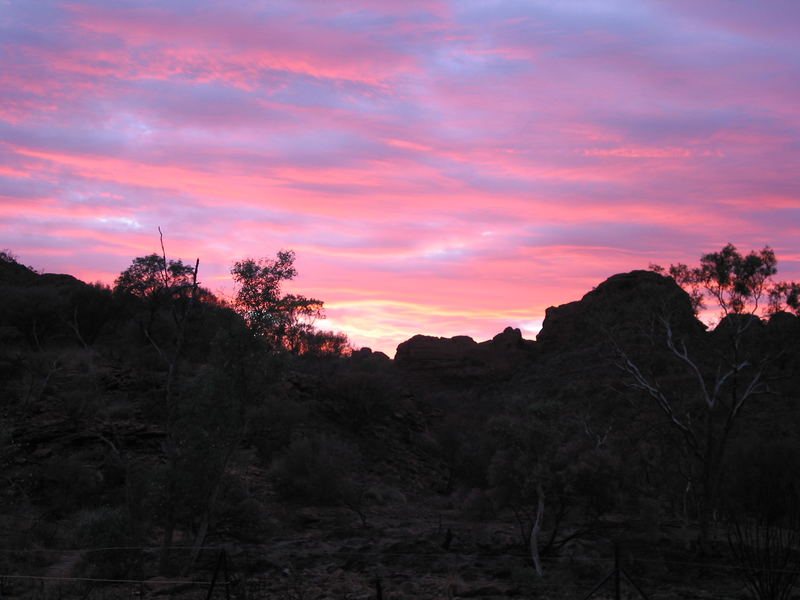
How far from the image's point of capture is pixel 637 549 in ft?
84.9

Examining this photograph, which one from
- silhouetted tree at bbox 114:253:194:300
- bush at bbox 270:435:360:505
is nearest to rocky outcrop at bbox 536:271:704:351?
bush at bbox 270:435:360:505

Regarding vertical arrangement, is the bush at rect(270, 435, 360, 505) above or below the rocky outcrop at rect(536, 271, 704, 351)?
below

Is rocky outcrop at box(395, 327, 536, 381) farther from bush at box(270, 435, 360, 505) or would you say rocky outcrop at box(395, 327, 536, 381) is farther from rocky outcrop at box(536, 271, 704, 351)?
bush at box(270, 435, 360, 505)

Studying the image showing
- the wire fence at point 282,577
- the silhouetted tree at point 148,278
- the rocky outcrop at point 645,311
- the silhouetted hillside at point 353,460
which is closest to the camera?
the wire fence at point 282,577

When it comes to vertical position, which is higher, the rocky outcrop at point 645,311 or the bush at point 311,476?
the rocky outcrop at point 645,311

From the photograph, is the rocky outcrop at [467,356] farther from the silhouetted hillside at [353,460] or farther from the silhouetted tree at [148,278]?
the silhouetted tree at [148,278]

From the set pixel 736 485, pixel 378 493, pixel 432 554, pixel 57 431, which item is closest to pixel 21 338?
pixel 57 431

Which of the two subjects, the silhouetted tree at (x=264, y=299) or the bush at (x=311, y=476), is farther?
the bush at (x=311, y=476)

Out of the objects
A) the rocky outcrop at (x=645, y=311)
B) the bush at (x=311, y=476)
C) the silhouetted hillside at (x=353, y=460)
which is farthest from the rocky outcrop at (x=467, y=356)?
the bush at (x=311, y=476)

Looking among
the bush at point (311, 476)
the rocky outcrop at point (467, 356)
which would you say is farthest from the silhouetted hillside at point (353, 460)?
the rocky outcrop at point (467, 356)

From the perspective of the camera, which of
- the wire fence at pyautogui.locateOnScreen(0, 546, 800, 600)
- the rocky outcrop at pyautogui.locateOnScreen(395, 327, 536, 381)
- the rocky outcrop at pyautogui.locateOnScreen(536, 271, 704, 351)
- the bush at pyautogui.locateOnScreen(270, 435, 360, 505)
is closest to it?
the wire fence at pyautogui.locateOnScreen(0, 546, 800, 600)

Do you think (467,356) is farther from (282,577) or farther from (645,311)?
(282,577)

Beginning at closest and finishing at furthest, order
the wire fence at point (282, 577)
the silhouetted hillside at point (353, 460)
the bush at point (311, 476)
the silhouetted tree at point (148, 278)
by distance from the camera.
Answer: the wire fence at point (282, 577) → the silhouetted hillside at point (353, 460) → the bush at point (311, 476) → the silhouetted tree at point (148, 278)

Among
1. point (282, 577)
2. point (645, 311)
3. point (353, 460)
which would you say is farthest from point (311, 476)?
point (645, 311)
